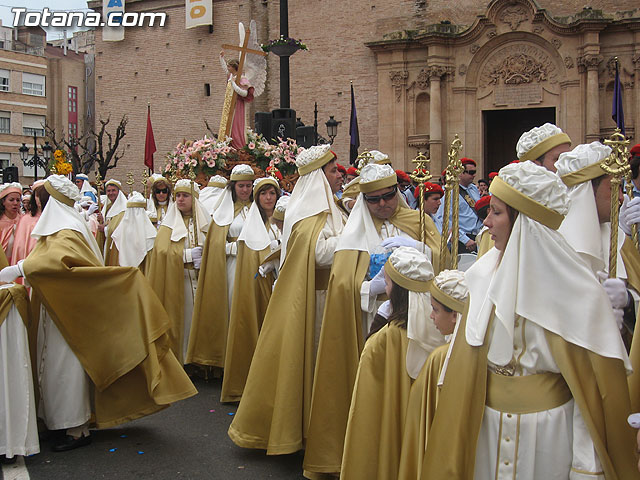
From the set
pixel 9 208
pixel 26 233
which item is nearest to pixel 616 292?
pixel 26 233

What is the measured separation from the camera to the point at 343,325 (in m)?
4.91

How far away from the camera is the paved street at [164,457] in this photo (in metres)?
5.15

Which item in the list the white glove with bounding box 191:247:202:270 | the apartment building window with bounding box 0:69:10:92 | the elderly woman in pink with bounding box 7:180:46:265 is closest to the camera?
the elderly woman in pink with bounding box 7:180:46:265

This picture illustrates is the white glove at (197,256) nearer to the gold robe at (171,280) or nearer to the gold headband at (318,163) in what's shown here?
the gold robe at (171,280)

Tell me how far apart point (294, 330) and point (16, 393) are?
2123 mm

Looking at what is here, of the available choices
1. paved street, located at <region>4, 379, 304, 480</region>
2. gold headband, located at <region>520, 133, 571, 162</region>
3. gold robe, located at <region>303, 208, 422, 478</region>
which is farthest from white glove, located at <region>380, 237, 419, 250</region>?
paved street, located at <region>4, 379, 304, 480</region>

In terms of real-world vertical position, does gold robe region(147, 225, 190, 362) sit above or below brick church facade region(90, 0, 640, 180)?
below

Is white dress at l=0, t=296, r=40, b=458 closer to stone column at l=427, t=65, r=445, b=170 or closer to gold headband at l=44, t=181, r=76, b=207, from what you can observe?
gold headband at l=44, t=181, r=76, b=207

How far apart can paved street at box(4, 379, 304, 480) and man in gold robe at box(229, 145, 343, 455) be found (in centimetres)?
20

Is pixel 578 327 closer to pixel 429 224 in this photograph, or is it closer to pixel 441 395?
pixel 441 395

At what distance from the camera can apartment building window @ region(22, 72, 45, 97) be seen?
179 feet

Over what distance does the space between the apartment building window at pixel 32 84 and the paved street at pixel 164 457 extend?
178ft

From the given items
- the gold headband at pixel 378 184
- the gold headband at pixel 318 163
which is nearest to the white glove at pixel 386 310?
the gold headband at pixel 378 184

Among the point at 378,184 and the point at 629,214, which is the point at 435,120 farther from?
the point at 629,214
